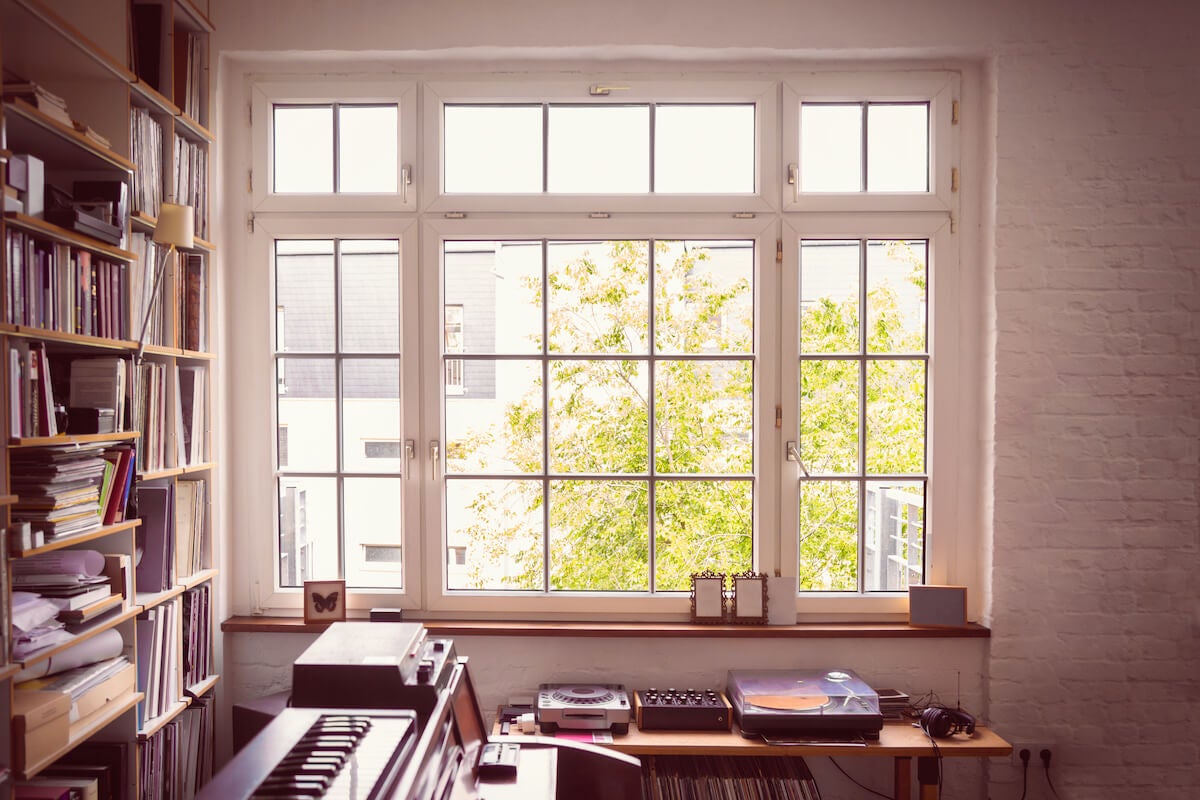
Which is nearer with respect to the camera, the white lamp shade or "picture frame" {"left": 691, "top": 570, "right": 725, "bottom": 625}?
the white lamp shade

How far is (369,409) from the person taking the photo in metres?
3.03

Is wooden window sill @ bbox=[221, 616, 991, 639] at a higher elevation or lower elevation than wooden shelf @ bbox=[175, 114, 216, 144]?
lower

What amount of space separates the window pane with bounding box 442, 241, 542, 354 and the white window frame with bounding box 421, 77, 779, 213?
173 millimetres

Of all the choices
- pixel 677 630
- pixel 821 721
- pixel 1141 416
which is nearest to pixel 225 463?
Answer: pixel 677 630

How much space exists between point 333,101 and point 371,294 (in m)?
0.80

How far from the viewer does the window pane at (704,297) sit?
2979 mm

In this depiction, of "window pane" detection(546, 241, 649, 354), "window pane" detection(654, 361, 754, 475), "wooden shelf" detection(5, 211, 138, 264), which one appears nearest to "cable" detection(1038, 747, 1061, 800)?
A: "window pane" detection(654, 361, 754, 475)

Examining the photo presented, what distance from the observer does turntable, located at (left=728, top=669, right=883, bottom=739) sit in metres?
2.49

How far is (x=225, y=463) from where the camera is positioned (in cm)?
296

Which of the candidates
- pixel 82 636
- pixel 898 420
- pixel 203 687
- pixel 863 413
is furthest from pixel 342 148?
pixel 898 420

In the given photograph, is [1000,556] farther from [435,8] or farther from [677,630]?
[435,8]

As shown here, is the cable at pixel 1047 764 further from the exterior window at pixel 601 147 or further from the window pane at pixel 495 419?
the exterior window at pixel 601 147

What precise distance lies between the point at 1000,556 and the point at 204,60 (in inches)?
143

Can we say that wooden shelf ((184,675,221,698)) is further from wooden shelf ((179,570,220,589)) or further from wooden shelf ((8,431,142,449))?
wooden shelf ((8,431,142,449))
